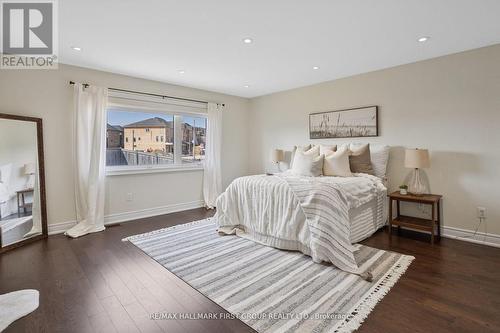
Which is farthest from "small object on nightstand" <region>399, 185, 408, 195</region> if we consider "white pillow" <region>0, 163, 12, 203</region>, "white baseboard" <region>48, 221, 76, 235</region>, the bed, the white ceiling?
"white pillow" <region>0, 163, 12, 203</region>

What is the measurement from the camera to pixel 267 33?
2553 millimetres

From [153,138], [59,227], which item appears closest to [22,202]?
[59,227]

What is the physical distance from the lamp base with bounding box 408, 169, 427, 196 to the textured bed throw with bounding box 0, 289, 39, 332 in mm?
4109

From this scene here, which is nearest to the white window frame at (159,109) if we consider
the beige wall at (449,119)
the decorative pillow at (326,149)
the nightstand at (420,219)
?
the decorative pillow at (326,149)

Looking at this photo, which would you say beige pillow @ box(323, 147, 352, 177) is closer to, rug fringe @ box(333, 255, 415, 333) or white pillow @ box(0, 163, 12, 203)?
rug fringe @ box(333, 255, 415, 333)

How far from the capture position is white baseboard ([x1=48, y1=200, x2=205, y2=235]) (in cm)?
347

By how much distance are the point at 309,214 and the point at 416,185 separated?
6.01ft

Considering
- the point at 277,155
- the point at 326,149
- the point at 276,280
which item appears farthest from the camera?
→ the point at 277,155

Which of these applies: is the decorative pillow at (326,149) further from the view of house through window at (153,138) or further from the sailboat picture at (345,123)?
the view of house through window at (153,138)

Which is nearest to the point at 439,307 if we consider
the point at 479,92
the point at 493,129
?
the point at 493,129

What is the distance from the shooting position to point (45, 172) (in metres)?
3.35

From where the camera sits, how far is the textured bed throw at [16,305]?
5.61ft

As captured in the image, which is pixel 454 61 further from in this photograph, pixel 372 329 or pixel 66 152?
pixel 66 152

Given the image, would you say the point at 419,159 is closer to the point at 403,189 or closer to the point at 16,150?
the point at 403,189
